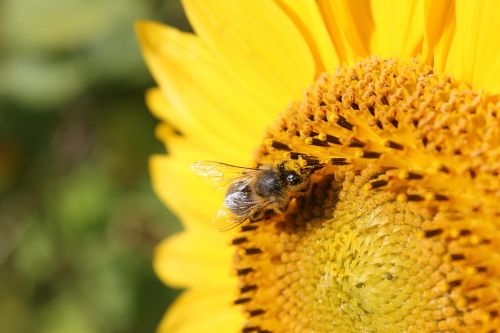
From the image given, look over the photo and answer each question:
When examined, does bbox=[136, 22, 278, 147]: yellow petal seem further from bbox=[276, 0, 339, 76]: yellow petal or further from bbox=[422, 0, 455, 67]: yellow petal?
bbox=[422, 0, 455, 67]: yellow petal

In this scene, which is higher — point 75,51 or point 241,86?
point 241,86

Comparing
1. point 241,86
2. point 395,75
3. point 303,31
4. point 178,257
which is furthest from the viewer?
point 178,257

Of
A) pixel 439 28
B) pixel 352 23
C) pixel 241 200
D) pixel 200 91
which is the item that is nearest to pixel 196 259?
pixel 200 91

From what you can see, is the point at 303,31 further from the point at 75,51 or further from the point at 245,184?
the point at 75,51

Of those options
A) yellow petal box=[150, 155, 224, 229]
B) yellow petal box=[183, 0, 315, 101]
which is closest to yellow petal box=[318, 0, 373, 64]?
yellow petal box=[183, 0, 315, 101]

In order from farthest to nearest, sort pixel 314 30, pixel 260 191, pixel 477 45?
pixel 314 30, pixel 260 191, pixel 477 45

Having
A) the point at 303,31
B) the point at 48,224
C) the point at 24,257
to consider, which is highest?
the point at 303,31

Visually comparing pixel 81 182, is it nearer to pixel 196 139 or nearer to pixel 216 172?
pixel 196 139

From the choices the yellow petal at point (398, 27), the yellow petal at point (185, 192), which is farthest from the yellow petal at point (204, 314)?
the yellow petal at point (398, 27)

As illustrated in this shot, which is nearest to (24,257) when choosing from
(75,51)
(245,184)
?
(75,51)
